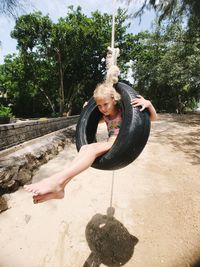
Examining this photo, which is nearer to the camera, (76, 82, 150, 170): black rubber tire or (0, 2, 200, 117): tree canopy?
(76, 82, 150, 170): black rubber tire

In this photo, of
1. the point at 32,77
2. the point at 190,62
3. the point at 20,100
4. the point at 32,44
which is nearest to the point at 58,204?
the point at 190,62

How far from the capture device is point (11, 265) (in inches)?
88.5

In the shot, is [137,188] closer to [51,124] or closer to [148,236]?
[148,236]

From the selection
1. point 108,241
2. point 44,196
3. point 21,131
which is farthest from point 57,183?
point 21,131

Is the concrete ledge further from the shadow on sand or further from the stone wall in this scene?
the shadow on sand

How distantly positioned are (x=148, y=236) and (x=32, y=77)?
18.5m

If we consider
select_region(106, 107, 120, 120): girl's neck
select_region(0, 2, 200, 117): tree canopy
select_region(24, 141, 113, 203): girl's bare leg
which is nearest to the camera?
select_region(24, 141, 113, 203): girl's bare leg

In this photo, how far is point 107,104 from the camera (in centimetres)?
244

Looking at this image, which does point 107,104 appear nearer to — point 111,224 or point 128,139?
point 128,139

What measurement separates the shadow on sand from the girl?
1.00 meters

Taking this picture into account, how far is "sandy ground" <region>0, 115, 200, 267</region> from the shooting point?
7.77ft

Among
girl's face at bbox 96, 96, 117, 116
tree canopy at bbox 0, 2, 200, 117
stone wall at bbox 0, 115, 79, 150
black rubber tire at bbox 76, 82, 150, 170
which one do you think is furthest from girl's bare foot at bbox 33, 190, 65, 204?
tree canopy at bbox 0, 2, 200, 117

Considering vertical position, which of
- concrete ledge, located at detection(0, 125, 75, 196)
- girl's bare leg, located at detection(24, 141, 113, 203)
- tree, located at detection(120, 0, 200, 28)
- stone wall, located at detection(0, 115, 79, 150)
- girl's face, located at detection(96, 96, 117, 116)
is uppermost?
tree, located at detection(120, 0, 200, 28)

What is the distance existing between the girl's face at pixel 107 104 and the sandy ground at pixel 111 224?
1.30 m
